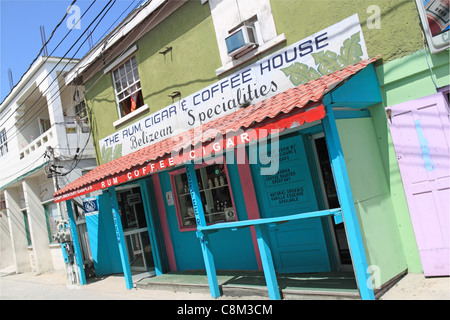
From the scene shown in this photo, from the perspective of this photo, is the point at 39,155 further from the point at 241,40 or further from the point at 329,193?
the point at 329,193

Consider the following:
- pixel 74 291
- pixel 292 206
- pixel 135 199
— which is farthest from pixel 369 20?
pixel 74 291

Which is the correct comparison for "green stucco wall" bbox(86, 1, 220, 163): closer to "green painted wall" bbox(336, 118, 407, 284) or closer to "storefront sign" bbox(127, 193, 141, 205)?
"storefront sign" bbox(127, 193, 141, 205)

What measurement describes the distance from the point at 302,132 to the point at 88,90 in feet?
25.3

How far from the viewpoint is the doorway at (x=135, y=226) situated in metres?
10.1

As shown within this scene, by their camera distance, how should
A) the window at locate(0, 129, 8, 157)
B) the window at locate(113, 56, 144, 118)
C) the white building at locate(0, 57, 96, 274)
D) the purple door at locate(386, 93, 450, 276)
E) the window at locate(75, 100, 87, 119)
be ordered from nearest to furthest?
the purple door at locate(386, 93, 450, 276), the window at locate(113, 56, 144, 118), the white building at locate(0, 57, 96, 274), the window at locate(75, 100, 87, 119), the window at locate(0, 129, 8, 157)

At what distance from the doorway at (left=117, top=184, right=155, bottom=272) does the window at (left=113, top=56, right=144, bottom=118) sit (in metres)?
2.14

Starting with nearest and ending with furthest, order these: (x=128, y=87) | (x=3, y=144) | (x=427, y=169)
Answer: (x=427, y=169)
(x=128, y=87)
(x=3, y=144)

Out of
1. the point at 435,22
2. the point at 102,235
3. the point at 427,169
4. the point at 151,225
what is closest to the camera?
the point at 435,22

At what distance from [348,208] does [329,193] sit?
182 cm

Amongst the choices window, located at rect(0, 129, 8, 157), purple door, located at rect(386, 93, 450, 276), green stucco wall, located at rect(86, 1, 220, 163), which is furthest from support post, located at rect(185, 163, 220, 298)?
window, located at rect(0, 129, 8, 157)

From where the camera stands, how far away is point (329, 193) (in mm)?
6500

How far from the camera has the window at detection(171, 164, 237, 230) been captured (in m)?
7.87

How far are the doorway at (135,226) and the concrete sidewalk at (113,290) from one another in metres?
0.67
